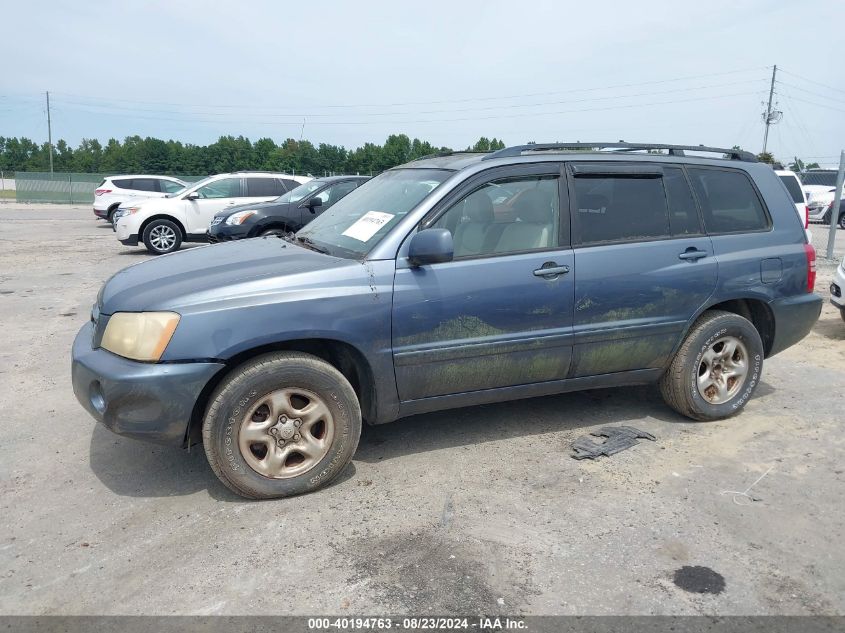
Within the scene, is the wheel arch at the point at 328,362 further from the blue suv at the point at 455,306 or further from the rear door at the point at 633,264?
the rear door at the point at 633,264

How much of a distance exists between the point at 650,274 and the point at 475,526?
2.01m

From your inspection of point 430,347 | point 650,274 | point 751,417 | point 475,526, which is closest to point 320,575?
point 475,526

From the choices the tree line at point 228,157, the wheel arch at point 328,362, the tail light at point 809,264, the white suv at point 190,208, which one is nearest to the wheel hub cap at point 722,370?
the tail light at point 809,264

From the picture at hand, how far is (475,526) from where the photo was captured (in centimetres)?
335

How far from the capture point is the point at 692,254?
4480 mm

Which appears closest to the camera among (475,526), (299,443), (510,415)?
(475,526)

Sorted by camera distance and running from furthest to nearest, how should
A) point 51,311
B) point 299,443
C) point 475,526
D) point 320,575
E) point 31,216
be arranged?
point 31,216, point 51,311, point 299,443, point 475,526, point 320,575

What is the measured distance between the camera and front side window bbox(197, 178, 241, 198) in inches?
568

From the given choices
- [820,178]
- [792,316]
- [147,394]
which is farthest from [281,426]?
[820,178]

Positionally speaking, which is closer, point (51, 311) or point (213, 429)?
point (213, 429)

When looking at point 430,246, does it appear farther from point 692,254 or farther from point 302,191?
point 302,191

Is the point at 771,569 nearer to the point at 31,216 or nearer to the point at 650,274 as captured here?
the point at 650,274

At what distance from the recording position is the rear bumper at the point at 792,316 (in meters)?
4.79

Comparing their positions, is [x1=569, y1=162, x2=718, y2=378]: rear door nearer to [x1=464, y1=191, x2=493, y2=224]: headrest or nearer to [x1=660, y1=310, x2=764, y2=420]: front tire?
[x1=660, y1=310, x2=764, y2=420]: front tire
